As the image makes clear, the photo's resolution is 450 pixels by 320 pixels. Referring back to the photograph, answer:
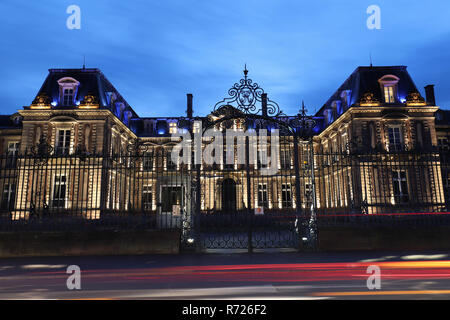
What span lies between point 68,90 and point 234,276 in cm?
2381

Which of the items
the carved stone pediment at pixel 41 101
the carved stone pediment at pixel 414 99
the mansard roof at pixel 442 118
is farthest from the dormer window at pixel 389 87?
the carved stone pediment at pixel 41 101

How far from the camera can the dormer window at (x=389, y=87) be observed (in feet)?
81.3

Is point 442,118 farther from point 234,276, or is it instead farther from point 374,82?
point 234,276

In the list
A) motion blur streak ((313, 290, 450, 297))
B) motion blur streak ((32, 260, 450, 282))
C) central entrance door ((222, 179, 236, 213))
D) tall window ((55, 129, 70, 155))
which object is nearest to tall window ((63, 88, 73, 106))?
tall window ((55, 129, 70, 155))

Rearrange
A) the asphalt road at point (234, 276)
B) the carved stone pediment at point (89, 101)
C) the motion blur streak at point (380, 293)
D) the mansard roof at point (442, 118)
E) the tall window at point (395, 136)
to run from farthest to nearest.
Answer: the mansard roof at point (442, 118) → the tall window at point (395, 136) → the carved stone pediment at point (89, 101) → the asphalt road at point (234, 276) → the motion blur streak at point (380, 293)

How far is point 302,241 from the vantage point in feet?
31.6

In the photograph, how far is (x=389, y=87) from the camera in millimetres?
25016

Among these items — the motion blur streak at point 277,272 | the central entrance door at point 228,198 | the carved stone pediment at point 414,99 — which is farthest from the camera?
the carved stone pediment at point 414,99

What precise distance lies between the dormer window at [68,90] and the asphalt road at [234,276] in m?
18.6

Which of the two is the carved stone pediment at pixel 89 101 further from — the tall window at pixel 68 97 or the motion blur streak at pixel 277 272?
the motion blur streak at pixel 277 272

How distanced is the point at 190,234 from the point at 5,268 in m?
4.97
